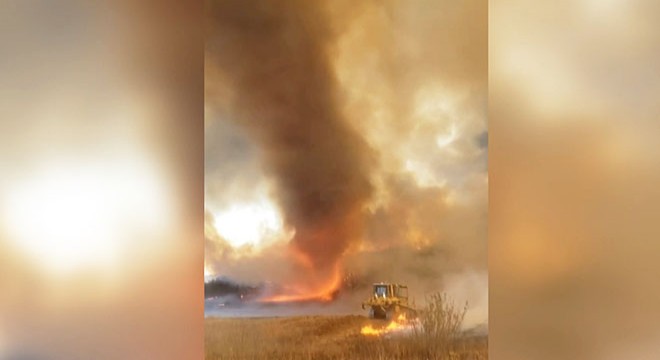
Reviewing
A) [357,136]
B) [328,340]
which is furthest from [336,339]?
[357,136]

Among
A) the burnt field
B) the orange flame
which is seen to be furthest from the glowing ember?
the orange flame

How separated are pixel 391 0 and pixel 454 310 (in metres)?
0.90

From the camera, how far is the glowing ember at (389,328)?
1608 mm

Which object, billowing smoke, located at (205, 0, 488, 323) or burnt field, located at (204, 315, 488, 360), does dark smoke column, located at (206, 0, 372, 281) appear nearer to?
billowing smoke, located at (205, 0, 488, 323)

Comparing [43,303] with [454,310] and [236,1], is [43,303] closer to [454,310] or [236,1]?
[236,1]

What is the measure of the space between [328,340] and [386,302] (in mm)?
193

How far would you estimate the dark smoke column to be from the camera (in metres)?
1.59

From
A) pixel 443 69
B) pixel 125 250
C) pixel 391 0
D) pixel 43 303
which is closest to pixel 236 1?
pixel 391 0

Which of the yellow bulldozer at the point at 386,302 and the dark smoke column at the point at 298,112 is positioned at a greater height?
the dark smoke column at the point at 298,112

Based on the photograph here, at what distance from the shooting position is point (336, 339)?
1598 millimetres

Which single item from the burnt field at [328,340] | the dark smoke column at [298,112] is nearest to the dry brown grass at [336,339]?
the burnt field at [328,340]

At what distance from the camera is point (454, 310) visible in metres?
1.62

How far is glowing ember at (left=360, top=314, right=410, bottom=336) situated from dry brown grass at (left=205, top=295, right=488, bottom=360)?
14mm

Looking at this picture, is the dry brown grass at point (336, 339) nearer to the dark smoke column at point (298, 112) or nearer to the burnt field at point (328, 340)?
the burnt field at point (328, 340)
